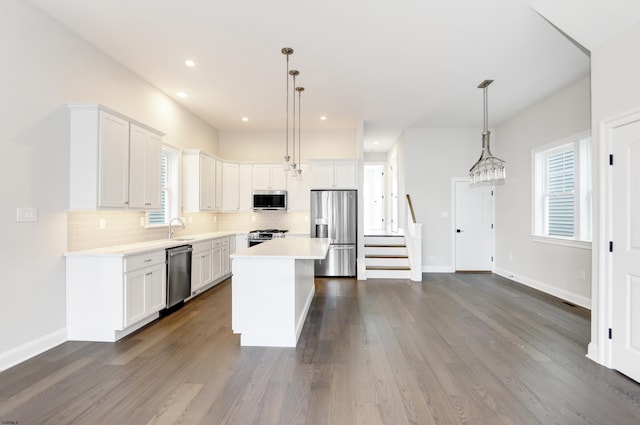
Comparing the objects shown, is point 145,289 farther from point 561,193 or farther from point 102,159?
point 561,193

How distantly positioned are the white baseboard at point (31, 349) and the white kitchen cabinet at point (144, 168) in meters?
1.46

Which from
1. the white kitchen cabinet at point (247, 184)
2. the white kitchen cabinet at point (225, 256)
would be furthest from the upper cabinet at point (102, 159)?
the white kitchen cabinet at point (247, 184)

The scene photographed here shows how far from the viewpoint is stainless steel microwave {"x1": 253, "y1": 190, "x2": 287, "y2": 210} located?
6.39 metres

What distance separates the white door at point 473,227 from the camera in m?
6.55

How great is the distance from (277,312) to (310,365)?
24.1 inches

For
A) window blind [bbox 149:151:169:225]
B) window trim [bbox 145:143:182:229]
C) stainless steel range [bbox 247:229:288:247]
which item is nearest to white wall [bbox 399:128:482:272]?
stainless steel range [bbox 247:229:288:247]

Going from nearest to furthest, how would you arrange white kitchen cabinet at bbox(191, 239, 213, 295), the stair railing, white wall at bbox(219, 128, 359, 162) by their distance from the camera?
white kitchen cabinet at bbox(191, 239, 213, 295) → the stair railing → white wall at bbox(219, 128, 359, 162)

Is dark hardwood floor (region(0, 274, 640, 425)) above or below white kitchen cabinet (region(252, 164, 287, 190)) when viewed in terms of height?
below

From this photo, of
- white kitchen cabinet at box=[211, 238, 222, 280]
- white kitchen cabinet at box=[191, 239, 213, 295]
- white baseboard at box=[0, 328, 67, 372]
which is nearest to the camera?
white baseboard at box=[0, 328, 67, 372]

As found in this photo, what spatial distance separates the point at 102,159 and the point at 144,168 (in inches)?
25.4

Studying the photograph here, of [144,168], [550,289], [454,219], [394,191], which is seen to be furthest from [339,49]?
[394,191]

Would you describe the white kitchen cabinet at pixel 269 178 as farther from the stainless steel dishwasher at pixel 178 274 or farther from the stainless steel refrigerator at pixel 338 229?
the stainless steel dishwasher at pixel 178 274

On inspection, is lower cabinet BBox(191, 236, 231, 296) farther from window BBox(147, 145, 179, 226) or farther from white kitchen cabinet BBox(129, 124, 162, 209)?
white kitchen cabinet BBox(129, 124, 162, 209)

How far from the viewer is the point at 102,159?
317 cm
